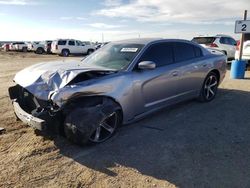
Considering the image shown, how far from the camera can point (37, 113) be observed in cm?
419

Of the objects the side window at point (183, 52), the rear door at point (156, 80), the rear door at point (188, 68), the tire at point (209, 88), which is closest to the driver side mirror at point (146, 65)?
the rear door at point (156, 80)

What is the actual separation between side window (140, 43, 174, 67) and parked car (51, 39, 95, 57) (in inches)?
975

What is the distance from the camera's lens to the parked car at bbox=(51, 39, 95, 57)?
29.5 meters

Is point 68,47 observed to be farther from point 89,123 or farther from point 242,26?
point 89,123

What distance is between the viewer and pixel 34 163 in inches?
156

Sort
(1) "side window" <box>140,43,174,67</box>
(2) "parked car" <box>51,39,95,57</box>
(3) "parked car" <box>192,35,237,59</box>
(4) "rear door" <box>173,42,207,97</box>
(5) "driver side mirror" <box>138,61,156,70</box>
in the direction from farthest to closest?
1. (2) "parked car" <box>51,39,95,57</box>
2. (3) "parked car" <box>192,35,237,59</box>
3. (4) "rear door" <box>173,42,207,97</box>
4. (1) "side window" <box>140,43,174,67</box>
5. (5) "driver side mirror" <box>138,61,156,70</box>

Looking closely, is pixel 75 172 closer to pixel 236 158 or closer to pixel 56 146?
pixel 56 146

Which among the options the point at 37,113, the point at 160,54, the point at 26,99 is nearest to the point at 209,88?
the point at 160,54

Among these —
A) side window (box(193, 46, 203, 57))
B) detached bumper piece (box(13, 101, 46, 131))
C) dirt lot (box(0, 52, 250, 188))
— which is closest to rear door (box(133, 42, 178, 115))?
dirt lot (box(0, 52, 250, 188))

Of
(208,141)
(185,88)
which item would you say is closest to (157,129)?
(208,141)

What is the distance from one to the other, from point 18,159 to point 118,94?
1.76m

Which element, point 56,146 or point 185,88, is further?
point 185,88

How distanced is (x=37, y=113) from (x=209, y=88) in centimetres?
446

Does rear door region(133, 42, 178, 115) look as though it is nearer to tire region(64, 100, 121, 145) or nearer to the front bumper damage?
tire region(64, 100, 121, 145)
